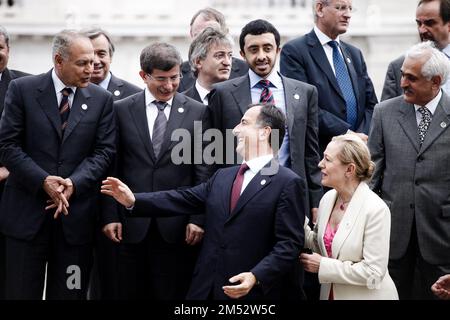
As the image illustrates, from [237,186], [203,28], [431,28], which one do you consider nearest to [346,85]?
[431,28]

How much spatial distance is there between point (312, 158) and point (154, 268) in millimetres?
1358

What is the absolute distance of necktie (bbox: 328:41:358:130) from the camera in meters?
7.80

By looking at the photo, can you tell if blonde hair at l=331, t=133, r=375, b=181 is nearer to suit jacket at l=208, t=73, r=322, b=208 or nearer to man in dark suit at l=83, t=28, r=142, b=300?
suit jacket at l=208, t=73, r=322, b=208

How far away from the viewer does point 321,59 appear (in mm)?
7816

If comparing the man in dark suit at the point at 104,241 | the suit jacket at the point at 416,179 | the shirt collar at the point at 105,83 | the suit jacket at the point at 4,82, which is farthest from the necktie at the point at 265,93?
the suit jacket at the point at 4,82

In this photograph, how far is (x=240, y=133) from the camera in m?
6.45

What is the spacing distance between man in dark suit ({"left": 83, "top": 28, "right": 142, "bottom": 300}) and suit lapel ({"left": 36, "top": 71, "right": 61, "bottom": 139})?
0.82 metres

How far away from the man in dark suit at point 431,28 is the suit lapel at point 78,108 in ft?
7.56

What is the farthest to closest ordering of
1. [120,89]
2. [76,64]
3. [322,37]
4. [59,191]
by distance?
[120,89] → [322,37] → [76,64] → [59,191]

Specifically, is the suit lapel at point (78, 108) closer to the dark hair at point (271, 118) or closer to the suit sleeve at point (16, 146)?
the suit sleeve at point (16, 146)

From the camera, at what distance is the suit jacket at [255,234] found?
6164 mm

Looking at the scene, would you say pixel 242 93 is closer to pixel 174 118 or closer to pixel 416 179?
pixel 174 118

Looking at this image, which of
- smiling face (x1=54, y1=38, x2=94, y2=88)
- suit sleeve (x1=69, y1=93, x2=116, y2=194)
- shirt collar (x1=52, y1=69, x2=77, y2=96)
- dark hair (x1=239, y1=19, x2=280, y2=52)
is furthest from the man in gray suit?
shirt collar (x1=52, y1=69, x2=77, y2=96)
